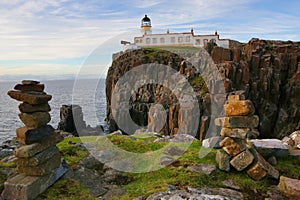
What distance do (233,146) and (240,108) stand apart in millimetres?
1238

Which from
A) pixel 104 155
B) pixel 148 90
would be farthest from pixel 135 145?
pixel 148 90

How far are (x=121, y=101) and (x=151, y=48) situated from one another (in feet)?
67.2

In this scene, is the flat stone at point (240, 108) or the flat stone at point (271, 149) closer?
the flat stone at point (240, 108)

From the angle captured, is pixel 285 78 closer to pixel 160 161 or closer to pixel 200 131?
pixel 200 131

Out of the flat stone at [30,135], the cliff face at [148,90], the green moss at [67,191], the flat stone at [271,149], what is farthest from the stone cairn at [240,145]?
the cliff face at [148,90]

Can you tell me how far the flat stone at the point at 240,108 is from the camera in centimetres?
832

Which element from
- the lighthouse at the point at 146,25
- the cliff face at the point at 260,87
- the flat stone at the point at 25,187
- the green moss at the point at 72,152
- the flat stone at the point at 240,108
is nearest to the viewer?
the flat stone at the point at 25,187

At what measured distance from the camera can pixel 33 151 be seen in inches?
292

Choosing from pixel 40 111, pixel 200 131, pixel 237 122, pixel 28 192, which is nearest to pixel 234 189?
pixel 237 122

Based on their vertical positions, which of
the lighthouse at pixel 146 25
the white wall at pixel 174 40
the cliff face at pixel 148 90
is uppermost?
the lighthouse at pixel 146 25

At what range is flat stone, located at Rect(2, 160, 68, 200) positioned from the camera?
6895mm

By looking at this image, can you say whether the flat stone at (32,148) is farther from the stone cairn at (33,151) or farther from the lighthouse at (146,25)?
the lighthouse at (146,25)

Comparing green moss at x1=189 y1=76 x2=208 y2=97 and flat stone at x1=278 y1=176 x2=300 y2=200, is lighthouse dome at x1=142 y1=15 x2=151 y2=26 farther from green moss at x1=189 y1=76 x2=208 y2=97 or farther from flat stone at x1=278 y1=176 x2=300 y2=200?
flat stone at x1=278 y1=176 x2=300 y2=200

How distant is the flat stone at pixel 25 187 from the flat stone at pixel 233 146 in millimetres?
5547
